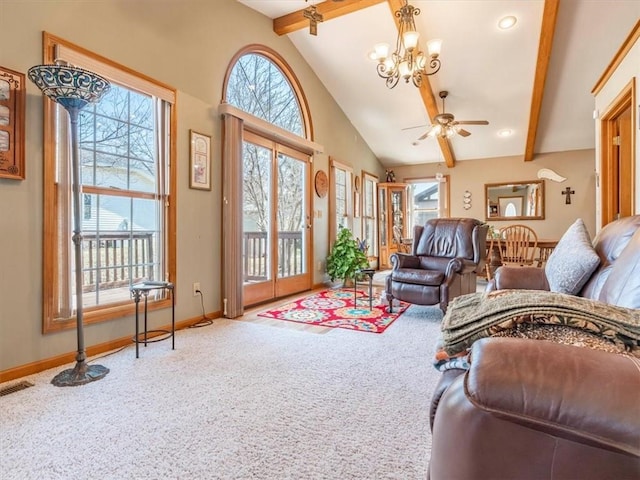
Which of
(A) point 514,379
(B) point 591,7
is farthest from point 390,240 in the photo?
(A) point 514,379

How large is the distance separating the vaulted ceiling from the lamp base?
12.5ft

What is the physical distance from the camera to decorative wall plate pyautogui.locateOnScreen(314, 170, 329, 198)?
5125 mm


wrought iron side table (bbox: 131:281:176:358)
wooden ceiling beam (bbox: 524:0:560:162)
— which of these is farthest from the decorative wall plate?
wooden ceiling beam (bbox: 524:0:560:162)

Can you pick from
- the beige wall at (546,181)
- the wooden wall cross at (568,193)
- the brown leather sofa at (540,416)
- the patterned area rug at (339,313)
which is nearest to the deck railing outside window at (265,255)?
the patterned area rug at (339,313)

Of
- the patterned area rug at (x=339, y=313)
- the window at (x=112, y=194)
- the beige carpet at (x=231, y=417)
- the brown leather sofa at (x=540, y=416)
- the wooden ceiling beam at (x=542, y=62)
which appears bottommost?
the beige carpet at (x=231, y=417)

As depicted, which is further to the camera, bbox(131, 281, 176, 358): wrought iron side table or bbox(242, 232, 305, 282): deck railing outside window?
bbox(242, 232, 305, 282): deck railing outside window

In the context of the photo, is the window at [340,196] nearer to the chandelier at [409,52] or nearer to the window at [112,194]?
the chandelier at [409,52]

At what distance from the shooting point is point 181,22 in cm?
305

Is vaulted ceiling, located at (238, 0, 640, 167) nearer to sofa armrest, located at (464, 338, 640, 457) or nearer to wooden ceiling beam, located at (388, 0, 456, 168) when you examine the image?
wooden ceiling beam, located at (388, 0, 456, 168)

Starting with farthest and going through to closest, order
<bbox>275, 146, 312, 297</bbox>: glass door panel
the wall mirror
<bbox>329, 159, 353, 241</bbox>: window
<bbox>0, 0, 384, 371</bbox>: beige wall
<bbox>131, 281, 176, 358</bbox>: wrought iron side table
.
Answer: the wall mirror, <bbox>329, 159, 353, 241</bbox>: window, <bbox>275, 146, 312, 297</bbox>: glass door panel, <bbox>131, 281, 176, 358</bbox>: wrought iron side table, <bbox>0, 0, 384, 371</bbox>: beige wall

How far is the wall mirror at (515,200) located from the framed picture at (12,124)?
23.8ft

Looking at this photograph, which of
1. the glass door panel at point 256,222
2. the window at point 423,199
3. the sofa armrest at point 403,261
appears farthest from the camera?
the window at point 423,199

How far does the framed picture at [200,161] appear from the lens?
10.4 feet

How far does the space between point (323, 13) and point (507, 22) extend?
81.6 inches
